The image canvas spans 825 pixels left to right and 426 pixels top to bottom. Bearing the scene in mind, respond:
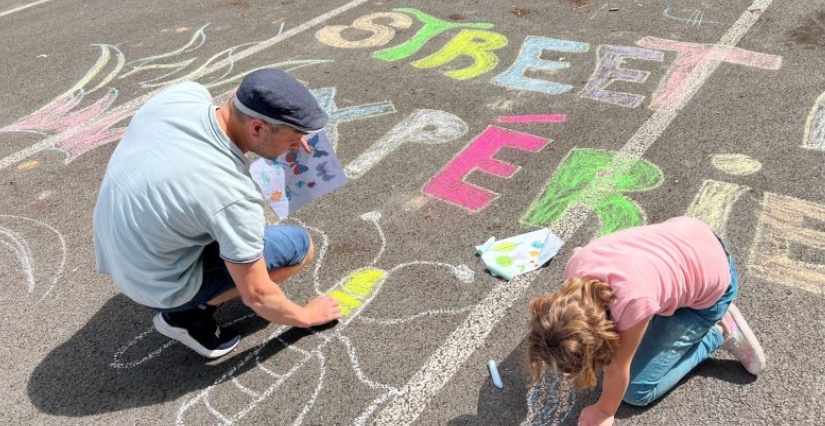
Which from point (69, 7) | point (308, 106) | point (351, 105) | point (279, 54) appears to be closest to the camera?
point (308, 106)

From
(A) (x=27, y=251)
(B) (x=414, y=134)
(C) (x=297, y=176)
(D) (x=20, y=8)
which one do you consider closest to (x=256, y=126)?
(C) (x=297, y=176)

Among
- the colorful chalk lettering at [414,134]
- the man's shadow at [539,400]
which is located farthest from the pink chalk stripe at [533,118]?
the man's shadow at [539,400]

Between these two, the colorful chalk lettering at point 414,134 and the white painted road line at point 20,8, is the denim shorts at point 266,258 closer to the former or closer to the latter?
the colorful chalk lettering at point 414,134

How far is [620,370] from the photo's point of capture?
2.16m

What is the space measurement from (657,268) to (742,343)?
0.75m

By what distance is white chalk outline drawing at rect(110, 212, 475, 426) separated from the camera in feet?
8.50

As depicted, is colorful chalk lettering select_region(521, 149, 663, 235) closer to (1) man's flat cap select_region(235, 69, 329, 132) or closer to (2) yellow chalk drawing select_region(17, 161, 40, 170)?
(1) man's flat cap select_region(235, 69, 329, 132)

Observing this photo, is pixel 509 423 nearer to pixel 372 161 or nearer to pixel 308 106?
pixel 308 106

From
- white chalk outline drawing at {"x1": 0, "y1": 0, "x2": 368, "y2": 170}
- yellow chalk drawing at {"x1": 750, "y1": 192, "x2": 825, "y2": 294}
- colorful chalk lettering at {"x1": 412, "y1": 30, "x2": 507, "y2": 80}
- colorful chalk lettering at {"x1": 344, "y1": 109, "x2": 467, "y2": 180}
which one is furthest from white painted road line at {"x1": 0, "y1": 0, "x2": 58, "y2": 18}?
yellow chalk drawing at {"x1": 750, "y1": 192, "x2": 825, "y2": 294}

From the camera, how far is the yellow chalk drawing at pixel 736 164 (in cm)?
368

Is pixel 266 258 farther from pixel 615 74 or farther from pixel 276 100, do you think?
pixel 615 74

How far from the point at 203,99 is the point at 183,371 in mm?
1365

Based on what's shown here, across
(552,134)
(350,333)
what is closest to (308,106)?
(350,333)

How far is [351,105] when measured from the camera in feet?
16.4
